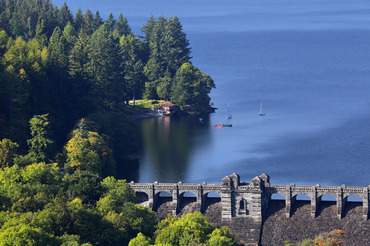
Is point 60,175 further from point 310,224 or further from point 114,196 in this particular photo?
point 310,224

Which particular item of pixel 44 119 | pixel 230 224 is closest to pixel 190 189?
pixel 230 224

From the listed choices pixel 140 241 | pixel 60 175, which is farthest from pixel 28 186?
pixel 140 241

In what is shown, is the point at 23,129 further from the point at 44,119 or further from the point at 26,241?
the point at 26,241

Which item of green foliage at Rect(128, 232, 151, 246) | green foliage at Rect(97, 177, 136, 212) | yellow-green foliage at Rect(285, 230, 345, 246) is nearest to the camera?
green foliage at Rect(128, 232, 151, 246)

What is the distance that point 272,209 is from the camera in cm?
14325

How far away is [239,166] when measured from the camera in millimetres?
191625

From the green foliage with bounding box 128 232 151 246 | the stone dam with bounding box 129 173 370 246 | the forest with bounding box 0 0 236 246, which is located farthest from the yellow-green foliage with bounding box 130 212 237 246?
the stone dam with bounding box 129 173 370 246

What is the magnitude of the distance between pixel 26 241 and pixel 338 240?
4790cm

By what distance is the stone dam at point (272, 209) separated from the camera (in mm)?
137375

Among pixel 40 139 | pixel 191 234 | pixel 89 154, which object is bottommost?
pixel 191 234

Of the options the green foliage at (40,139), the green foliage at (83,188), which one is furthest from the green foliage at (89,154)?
the green foliage at (83,188)

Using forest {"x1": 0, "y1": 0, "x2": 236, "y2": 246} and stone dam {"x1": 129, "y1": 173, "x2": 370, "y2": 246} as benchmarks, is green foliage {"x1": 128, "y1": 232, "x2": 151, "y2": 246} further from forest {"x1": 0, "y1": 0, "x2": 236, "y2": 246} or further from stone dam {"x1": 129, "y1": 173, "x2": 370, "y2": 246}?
stone dam {"x1": 129, "y1": 173, "x2": 370, "y2": 246}

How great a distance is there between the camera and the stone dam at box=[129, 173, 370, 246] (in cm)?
13738

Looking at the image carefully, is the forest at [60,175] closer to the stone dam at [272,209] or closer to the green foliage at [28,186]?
the green foliage at [28,186]
